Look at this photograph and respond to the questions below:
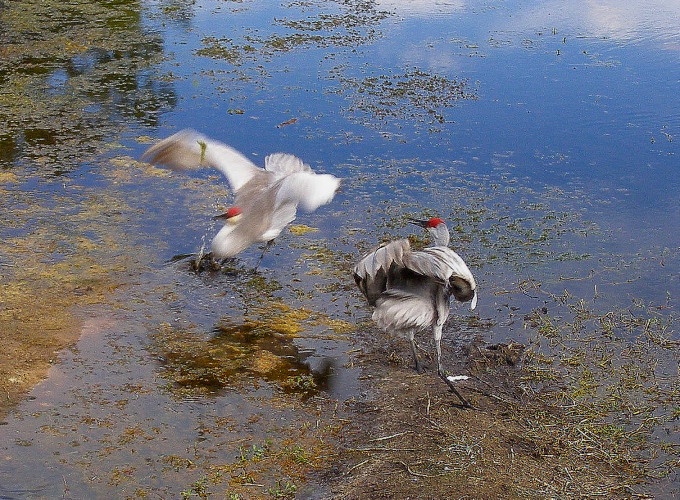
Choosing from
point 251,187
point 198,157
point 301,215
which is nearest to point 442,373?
point 251,187

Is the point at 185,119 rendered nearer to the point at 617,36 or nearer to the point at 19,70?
the point at 19,70

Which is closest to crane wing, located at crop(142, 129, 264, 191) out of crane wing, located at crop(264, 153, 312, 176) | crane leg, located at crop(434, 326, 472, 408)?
crane wing, located at crop(264, 153, 312, 176)

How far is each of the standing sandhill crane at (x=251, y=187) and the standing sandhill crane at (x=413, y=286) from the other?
992 millimetres

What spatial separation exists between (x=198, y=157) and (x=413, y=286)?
2726mm

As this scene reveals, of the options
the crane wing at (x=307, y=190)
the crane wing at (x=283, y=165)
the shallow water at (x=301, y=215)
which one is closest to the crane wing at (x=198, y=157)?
the crane wing at (x=283, y=165)

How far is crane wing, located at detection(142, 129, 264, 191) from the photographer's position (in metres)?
7.29

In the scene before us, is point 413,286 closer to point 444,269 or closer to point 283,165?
point 444,269

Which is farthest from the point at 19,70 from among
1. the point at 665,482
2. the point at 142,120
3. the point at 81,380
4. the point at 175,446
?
the point at 665,482

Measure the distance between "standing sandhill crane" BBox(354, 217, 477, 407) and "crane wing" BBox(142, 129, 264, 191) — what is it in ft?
7.42

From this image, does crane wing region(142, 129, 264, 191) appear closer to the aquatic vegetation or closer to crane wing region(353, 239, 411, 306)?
crane wing region(353, 239, 411, 306)

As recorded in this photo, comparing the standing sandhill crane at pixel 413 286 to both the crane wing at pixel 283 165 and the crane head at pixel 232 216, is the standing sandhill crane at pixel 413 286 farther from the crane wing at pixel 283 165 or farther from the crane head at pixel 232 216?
the crane wing at pixel 283 165

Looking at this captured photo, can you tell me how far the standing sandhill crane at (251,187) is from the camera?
635cm

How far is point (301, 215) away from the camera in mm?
7859

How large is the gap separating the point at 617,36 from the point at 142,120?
23.1 ft
